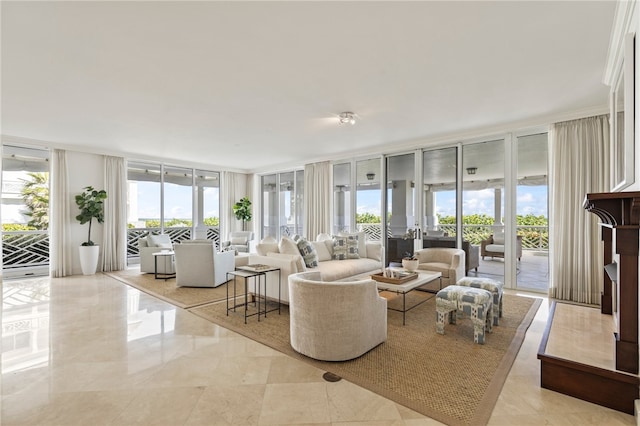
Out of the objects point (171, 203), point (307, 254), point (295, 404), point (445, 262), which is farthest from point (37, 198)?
point (445, 262)

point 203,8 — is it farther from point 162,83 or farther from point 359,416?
point 359,416

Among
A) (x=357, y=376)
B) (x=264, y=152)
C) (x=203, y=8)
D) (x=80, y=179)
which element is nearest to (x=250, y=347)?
(x=357, y=376)

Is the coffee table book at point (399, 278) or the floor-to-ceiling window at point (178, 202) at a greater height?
the floor-to-ceiling window at point (178, 202)

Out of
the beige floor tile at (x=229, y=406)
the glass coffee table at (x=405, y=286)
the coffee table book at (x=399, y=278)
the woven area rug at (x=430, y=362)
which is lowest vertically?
the beige floor tile at (x=229, y=406)

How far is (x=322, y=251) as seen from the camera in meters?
5.42

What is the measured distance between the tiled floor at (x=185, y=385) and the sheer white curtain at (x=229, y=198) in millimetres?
5851

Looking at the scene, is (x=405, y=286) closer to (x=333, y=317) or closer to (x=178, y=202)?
(x=333, y=317)

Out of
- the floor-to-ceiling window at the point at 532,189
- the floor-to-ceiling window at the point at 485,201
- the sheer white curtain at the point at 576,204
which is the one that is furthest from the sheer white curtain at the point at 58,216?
the sheer white curtain at the point at 576,204

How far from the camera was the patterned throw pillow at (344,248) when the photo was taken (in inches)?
217

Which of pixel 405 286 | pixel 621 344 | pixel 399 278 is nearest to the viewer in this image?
pixel 621 344

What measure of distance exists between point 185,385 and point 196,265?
3.17 meters

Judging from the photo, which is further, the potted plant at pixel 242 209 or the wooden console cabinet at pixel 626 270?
the potted plant at pixel 242 209

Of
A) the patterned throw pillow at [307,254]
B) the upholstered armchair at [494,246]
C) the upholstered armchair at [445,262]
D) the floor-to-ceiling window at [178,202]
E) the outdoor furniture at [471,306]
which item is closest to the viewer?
the outdoor furniture at [471,306]

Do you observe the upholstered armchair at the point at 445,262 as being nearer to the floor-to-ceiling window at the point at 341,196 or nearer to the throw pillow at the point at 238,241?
the floor-to-ceiling window at the point at 341,196
